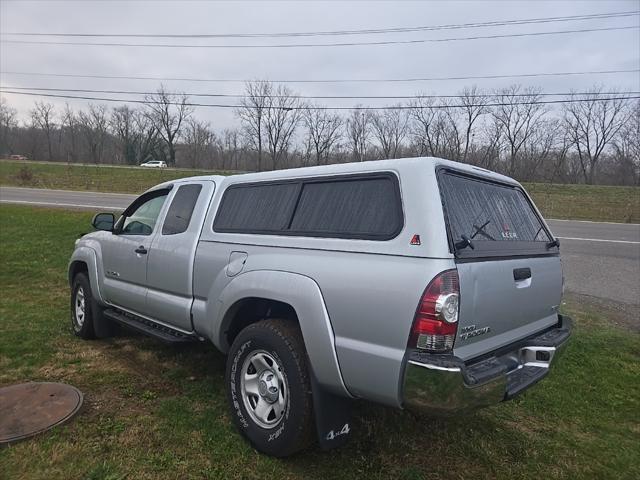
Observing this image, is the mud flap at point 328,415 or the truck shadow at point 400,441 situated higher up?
the mud flap at point 328,415

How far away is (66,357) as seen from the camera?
466 cm

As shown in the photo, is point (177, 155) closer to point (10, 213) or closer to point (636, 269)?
point (10, 213)

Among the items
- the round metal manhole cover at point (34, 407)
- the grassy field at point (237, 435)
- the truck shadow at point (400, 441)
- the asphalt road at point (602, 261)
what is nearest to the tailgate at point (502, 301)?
the truck shadow at point (400, 441)

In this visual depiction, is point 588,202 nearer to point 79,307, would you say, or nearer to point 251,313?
point 79,307

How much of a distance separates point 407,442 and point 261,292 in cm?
149

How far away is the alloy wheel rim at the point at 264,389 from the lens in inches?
117

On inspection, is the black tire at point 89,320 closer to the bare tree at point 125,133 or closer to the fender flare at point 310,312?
the fender flare at point 310,312

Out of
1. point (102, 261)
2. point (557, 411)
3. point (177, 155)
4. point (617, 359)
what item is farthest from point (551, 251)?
point (177, 155)

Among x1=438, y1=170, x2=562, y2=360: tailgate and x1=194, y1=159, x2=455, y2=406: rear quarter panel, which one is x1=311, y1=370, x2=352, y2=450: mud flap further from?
x1=438, y1=170, x2=562, y2=360: tailgate

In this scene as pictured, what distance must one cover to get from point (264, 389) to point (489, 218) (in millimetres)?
1826

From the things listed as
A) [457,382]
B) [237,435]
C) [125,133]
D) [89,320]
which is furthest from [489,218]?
[125,133]

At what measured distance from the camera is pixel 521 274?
2.83 metres

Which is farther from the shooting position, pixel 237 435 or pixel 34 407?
pixel 34 407

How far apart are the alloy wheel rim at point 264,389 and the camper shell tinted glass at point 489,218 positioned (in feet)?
4.54
